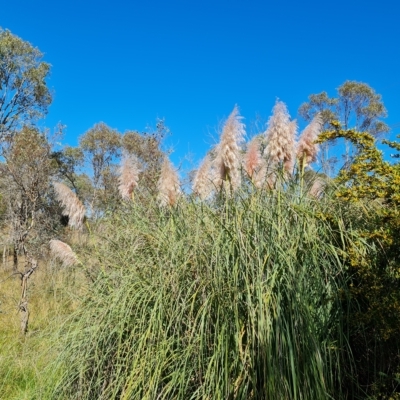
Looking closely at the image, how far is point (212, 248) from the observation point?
2.23 m

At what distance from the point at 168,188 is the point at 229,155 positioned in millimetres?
567

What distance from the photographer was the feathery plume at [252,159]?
2947mm

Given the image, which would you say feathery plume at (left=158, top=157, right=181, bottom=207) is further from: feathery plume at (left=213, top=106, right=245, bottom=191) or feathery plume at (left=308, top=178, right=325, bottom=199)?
feathery plume at (left=308, top=178, right=325, bottom=199)

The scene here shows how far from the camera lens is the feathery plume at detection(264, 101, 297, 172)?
115 inches

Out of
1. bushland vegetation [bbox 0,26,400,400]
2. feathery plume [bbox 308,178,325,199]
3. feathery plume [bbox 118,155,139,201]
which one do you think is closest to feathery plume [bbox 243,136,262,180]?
bushland vegetation [bbox 0,26,400,400]

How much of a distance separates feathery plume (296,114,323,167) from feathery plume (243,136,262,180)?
30 cm

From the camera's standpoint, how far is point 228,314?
203cm

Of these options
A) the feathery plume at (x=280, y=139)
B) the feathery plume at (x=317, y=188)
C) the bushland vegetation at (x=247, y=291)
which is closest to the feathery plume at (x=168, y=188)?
the bushland vegetation at (x=247, y=291)

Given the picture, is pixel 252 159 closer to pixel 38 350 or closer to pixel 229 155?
pixel 229 155

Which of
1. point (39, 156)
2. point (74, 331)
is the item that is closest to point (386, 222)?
point (74, 331)

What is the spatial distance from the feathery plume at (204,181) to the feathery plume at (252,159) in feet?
1.09

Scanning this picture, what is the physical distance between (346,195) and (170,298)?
3.68 feet

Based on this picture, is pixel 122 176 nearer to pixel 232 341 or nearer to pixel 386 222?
pixel 232 341

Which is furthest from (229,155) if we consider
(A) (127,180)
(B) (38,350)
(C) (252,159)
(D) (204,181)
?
(B) (38,350)
